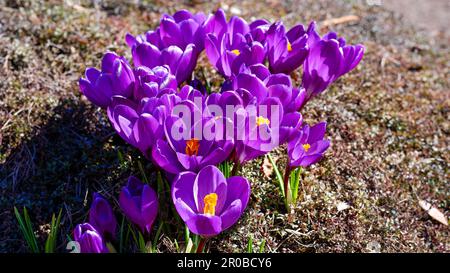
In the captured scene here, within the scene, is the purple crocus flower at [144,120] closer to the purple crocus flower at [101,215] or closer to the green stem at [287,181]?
the purple crocus flower at [101,215]

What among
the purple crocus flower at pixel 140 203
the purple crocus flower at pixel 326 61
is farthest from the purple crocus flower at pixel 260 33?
the purple crocus flower at pixel 140 203

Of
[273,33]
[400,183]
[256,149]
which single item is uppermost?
[273,33]

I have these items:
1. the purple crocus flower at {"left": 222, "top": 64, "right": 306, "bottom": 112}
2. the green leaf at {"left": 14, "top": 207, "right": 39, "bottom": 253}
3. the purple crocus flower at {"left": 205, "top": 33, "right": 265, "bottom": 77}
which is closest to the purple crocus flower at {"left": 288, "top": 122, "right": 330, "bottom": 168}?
the purple crocus flower at {"left": 222, "top": 64, "right": 306, "bottom": 112}

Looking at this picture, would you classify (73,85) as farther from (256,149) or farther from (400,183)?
(400,183)

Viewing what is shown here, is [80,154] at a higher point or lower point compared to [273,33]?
lower

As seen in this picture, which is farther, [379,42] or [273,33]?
[379,42]
